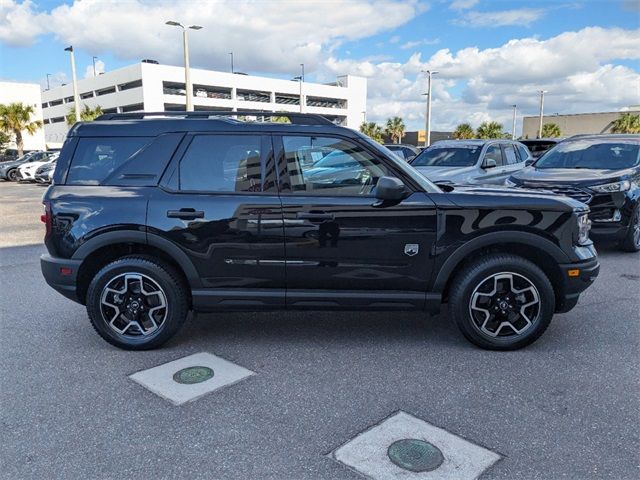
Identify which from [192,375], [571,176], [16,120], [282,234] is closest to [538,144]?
[571,176]

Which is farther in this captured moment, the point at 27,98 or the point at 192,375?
the point at 27,98

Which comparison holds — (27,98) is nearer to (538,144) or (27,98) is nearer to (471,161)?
(538,144)

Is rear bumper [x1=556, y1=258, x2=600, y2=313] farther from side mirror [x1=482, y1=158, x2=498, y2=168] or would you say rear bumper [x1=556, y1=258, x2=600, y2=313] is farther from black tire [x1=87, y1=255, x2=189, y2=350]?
side mirror [x1=482, y1=158, x2=498, y2=168]

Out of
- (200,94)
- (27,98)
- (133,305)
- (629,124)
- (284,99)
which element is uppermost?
(284,99)

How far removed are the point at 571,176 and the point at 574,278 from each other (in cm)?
404

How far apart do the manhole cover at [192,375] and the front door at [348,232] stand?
2.73 ft

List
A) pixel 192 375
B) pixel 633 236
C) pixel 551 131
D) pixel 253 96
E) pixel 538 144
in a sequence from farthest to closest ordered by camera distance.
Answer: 1. pixel 253 96
2. pixel 551 131
3. pixel 538 144
4. pixel 633 236
5. pixel 192 375

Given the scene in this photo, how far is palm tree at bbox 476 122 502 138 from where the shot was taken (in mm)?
63109

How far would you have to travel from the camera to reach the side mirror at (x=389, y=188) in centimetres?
363

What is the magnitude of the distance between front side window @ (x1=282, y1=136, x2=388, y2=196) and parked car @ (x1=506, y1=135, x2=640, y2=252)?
4356mm

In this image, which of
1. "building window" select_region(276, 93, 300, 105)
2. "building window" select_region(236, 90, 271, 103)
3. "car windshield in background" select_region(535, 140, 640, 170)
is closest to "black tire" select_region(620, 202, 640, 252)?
"car windshield in background" select_region(535, 140, 640, 170)

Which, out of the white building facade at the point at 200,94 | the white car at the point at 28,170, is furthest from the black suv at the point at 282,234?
the white building facade at the point at 200,94

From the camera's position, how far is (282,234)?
149 inches

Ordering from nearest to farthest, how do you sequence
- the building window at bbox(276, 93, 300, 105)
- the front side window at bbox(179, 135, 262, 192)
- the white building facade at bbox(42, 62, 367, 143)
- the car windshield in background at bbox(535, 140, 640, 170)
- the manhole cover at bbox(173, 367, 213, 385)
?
the manhole cover at bbox(173, 367, 213, 385), the front side window at bbox(179, 135, 262, 192), the car windshield in background at bbox(535, 140, 640, 170), the white building facade at bbox(42, 62, 367, 143), the building window at bbox(276, 93, 300, 105)
